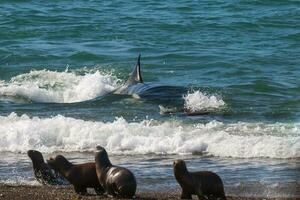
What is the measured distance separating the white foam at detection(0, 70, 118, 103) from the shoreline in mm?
7443

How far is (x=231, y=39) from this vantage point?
21.4 meters

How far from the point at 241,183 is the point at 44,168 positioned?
2.07 metres

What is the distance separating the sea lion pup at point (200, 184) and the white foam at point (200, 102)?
601 centimetres

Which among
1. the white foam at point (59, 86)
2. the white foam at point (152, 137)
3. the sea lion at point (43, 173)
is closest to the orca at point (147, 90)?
the white foam at point (59, 86)

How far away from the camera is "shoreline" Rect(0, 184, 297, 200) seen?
326 inches

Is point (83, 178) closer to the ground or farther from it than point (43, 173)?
farther from it

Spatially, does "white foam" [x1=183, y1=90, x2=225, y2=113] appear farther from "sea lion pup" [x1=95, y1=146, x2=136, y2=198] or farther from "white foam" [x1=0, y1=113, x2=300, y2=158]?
"sea lion pup" [x1=95, y1=146, x2=136, y2=198]

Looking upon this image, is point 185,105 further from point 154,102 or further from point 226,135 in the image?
point 226,135

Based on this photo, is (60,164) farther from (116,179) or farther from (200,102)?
(200,102)

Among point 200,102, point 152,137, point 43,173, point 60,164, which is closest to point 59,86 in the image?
point 200,102

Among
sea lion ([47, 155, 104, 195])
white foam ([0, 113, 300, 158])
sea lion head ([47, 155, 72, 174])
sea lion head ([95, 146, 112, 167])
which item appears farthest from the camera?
white foam ([0, 113, 300, 158])

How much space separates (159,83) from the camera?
1680cm

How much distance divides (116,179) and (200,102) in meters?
6.90

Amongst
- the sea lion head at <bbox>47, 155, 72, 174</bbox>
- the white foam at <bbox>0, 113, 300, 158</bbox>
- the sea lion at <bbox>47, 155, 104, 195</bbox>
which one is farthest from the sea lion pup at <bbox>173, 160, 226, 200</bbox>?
the white foam at <bbox>0, 113, 300, 158</bbox>
